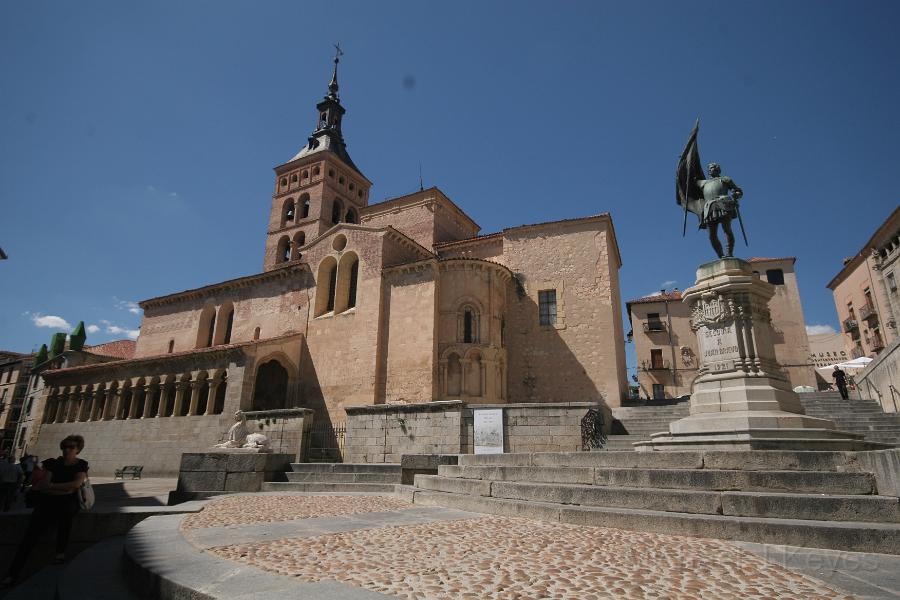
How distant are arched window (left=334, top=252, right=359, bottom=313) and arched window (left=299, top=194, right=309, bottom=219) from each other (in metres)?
15.8

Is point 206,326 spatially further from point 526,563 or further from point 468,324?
point 526,563

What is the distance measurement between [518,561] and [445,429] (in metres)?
8.43

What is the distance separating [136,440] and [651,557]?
2518 cm

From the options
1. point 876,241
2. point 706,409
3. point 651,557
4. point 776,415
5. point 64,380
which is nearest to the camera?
point 651,557

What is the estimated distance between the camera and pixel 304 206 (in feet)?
127

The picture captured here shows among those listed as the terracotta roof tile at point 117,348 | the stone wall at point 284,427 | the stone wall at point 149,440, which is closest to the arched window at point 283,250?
the terracotta roof tile at point 117,348

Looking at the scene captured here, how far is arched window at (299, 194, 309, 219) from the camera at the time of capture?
38562mm

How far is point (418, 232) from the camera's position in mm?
28812

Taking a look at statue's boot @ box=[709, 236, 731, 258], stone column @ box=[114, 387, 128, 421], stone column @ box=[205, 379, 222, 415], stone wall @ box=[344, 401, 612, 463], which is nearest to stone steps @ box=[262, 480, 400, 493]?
stone wall @ box=[344, 401, 612, 463]

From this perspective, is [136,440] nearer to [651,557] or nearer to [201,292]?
[201,292]

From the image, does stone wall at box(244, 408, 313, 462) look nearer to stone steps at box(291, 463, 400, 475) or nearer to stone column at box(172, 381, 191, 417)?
stone steps at box(291, 463, 400, 475)

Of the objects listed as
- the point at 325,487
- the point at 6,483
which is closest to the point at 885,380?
the point at 325,487

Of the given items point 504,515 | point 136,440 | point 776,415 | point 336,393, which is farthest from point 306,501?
point 136,440

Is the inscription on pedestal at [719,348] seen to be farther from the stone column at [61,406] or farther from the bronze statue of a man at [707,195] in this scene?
the stone column at [61,406]
